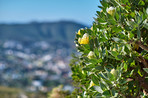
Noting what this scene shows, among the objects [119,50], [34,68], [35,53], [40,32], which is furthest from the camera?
[40,32]

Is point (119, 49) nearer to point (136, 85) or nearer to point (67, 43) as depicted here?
point (136, 85)

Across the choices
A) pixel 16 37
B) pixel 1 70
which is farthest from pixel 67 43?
pixel 1 70

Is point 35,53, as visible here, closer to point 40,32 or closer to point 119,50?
point 40,32

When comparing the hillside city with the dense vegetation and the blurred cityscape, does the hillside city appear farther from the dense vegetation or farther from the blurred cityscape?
the dense vegetation

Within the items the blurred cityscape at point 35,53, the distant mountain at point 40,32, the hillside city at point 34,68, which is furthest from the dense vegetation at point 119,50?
the distant mountain at point 40,32

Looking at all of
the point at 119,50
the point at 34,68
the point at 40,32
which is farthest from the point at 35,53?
the point at 119,50

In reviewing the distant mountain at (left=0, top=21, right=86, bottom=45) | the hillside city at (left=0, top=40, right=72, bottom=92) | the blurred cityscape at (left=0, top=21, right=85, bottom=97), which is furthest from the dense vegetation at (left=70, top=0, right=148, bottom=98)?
the distant mountain at (left=0, top=21, right=86, bottom=45)

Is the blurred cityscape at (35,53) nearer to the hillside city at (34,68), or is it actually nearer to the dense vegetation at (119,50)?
the hillside city at (34,68)

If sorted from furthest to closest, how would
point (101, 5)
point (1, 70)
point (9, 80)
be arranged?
point (1, 70) → point (9, 80) → point (101, 5)
